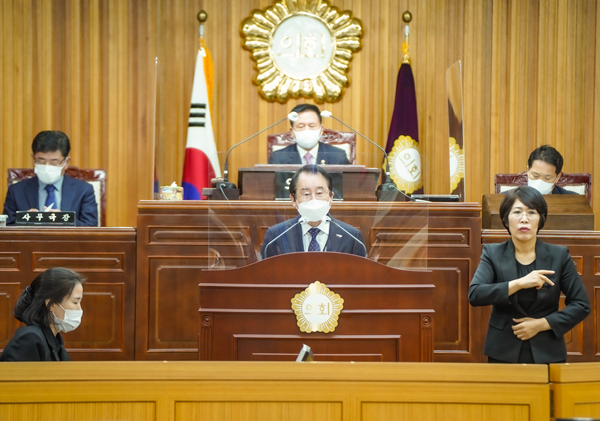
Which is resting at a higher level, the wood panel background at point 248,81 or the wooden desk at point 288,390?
the wood panel background at point 248,81

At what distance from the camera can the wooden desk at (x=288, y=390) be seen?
5.72 ft

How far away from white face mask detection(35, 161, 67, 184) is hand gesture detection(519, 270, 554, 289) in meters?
3.15

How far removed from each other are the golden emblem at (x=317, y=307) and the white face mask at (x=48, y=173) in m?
2.38

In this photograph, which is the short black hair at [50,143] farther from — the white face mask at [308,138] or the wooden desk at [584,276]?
the wooden desk at [584,276]

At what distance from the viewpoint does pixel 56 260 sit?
3.71 m

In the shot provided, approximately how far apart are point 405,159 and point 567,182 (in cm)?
138

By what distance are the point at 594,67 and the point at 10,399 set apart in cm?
579

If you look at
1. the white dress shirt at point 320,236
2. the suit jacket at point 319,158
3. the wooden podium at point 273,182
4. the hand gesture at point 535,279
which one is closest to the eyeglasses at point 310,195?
the white dress shirt at point 320,236

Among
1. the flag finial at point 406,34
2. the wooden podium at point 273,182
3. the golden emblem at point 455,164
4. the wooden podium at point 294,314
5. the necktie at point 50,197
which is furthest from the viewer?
the flag finial at point 406,34

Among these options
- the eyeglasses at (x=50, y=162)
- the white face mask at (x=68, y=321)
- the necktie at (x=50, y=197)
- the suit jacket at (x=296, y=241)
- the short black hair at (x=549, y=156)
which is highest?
the short black hair at (x=549, y=156)

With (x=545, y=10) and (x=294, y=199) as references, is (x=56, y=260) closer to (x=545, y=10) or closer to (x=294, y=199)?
(x=294, y=199)

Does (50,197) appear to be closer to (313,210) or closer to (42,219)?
(42,219)

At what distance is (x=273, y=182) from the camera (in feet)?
11.6

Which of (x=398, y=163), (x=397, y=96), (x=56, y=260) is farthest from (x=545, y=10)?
(x=56, y=260)
